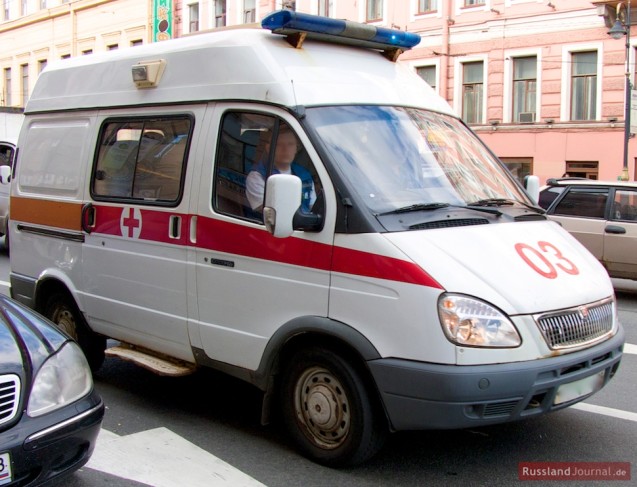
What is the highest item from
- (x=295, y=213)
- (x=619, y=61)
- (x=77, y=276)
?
(x=619, y=61)

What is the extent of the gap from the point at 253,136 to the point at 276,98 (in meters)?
0.34

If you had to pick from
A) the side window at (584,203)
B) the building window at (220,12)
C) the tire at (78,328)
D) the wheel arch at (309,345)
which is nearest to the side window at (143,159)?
the tire at (78,328)

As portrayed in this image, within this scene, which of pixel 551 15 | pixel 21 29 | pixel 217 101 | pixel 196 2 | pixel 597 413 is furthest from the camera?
pixel 21 29

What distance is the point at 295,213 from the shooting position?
4395mm

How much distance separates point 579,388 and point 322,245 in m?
1.63

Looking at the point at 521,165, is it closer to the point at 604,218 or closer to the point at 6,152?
the point at 604,218

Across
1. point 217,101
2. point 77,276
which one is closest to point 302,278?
point 217,101

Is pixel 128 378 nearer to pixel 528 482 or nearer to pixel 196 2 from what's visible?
pixel 528 482

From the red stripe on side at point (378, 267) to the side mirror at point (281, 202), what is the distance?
32cm

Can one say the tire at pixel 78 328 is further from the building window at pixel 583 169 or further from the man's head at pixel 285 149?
the building window at pixel 583 169

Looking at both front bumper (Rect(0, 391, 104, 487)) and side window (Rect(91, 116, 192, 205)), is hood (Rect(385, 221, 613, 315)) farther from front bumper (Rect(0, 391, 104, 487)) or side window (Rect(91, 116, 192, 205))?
side window (Rect(91, 116, 192, 205))

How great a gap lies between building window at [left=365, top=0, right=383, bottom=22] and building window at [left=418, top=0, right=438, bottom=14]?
4.98 ft

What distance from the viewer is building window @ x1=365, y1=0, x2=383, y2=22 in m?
27.5

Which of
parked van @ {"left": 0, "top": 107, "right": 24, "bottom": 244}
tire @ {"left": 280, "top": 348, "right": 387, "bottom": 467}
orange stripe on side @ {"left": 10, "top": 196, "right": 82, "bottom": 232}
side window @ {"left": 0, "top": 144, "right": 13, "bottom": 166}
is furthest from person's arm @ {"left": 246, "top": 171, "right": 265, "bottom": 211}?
side window @ {"left": 0, "top": 144, "right": 13, "bottom": 166}
